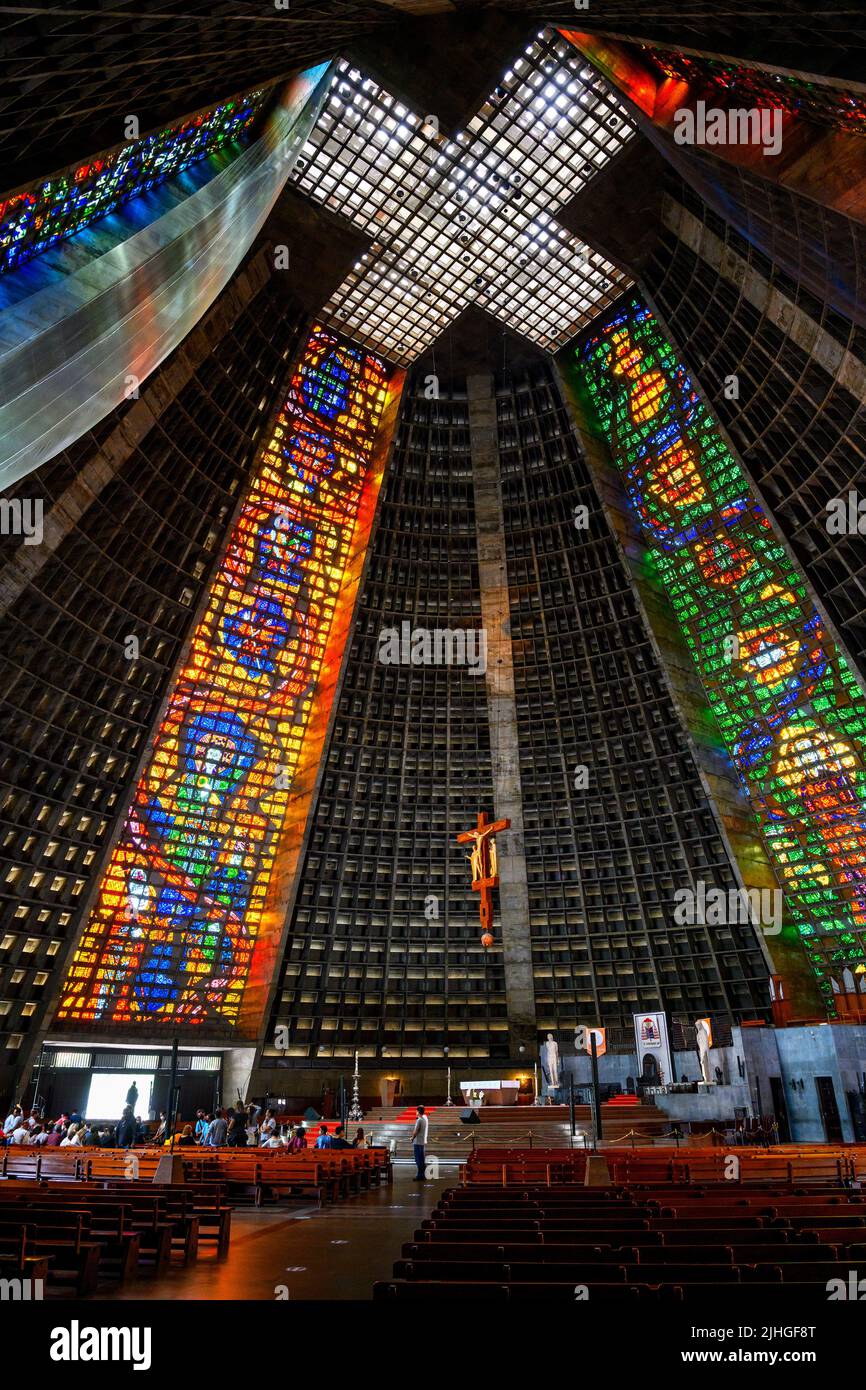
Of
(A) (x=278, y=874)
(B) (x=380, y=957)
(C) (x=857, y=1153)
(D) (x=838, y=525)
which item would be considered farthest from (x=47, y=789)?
(D) (x=838, y=525)

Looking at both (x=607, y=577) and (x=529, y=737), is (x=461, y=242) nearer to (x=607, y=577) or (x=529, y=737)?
(x=607, y=577)

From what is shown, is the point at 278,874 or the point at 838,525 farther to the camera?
the point at 278,874

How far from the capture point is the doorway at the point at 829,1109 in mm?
26672

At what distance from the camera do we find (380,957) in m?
37.8

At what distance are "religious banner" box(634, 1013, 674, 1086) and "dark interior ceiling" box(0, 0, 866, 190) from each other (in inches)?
1126

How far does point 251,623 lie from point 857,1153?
29.5m

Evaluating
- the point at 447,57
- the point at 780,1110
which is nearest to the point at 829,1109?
the point at 780,1110

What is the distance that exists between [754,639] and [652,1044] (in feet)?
54.2

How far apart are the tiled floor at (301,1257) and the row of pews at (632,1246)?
83cm

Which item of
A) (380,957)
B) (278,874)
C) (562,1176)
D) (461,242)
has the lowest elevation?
(562,1176)
